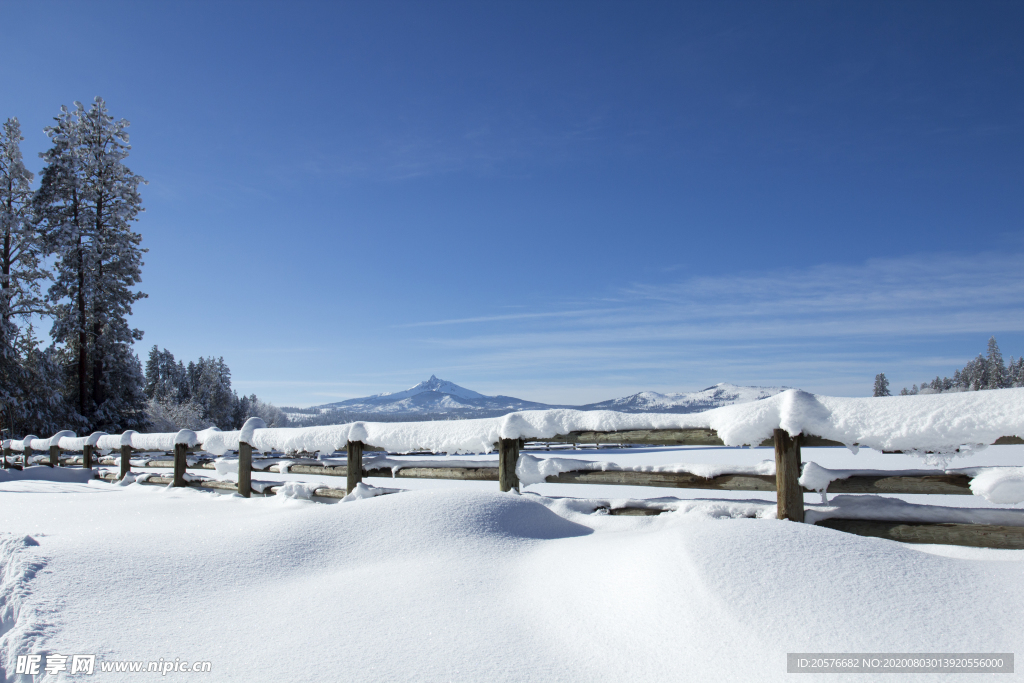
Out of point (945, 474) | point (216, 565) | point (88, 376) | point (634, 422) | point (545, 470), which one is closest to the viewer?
point (945, 474)

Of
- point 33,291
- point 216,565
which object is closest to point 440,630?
point 216,565

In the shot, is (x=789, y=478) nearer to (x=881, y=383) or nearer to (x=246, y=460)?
(x=246, y=460)

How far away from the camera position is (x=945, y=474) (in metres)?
4.15

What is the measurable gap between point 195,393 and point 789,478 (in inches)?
3046

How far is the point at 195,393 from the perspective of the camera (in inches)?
2721

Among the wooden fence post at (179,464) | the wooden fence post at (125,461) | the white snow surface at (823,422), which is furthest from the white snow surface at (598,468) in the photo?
the wooden fence post at (125,461)

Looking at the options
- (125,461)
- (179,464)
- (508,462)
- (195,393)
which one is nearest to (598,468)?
(508,462)

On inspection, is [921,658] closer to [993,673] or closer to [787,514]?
[993,673]

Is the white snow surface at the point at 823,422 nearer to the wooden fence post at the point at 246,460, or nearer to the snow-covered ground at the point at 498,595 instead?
the snow-covered ground at the point at 498,595

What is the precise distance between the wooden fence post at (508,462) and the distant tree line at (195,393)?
155 feet

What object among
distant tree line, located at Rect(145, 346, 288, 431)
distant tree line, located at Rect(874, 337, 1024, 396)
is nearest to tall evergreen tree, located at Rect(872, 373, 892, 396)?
distant tree line, located at Rect(874, 337, 1024, 396)

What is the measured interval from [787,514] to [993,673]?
1.76 metres

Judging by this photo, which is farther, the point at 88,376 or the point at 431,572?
the point at 88,376

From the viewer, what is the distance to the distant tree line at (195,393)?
52.7 metres
